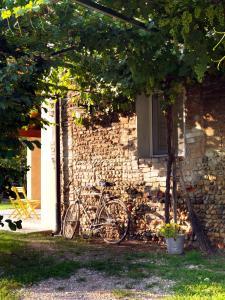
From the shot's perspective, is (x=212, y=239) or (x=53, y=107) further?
(x=53, y=107)

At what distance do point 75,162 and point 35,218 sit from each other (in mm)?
4306

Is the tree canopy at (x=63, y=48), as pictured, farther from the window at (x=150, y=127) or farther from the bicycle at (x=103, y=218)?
the bicycle at (x=103, y=218)

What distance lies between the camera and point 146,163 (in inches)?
383

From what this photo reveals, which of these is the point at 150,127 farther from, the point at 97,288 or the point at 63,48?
the point at 97,288

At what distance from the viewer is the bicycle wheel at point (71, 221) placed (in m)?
10.8

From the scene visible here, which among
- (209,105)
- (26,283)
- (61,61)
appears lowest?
(26,283)

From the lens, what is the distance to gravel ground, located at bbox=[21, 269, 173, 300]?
19.2 feet

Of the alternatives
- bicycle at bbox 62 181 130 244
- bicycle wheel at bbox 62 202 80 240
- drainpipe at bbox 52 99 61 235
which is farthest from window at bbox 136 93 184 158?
drainpipe at bbox 52 99 61 235

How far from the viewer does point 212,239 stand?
8477 mm

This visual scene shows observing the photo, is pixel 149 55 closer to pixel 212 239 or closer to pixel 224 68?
pixel 224 68

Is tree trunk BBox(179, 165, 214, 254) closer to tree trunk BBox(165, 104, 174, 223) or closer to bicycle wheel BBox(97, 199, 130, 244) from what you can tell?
tree trunk BBox(165, 104, 174, 223)

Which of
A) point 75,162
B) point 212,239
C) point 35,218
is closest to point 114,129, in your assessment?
point 75,162

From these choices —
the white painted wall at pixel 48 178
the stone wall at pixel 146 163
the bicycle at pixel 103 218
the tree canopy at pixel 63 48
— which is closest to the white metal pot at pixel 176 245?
the stone wall at pixel 146 163

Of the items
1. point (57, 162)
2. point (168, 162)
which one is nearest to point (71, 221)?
point (57, 162)
